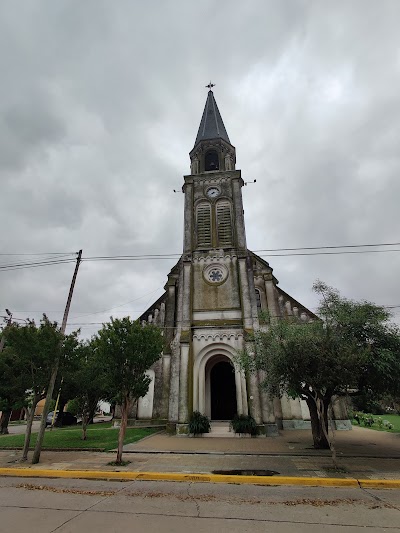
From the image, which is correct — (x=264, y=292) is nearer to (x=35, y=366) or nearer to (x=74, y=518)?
(x=35, y=366)

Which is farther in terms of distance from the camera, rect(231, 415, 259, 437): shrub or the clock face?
the clock face

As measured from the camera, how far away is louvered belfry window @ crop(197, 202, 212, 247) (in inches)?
1007

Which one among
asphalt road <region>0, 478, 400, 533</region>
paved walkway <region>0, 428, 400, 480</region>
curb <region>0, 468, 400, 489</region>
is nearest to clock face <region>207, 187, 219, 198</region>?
paved walkway <region>0, 428, 400, 480</region>

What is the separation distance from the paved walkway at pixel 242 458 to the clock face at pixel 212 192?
63.4 feet

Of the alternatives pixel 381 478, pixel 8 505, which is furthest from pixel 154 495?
pixel 381 478

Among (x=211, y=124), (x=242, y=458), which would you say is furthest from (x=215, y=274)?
(x=211, y=124)

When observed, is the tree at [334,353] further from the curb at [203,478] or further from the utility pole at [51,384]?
the utility pole at [51,384]

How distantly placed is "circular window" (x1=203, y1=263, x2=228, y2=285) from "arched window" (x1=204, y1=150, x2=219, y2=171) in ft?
37.9

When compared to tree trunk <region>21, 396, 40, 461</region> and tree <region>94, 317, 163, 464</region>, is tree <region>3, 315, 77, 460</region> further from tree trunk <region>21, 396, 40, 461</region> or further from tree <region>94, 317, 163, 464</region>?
tree <region>94, 317, 163, 464</region>

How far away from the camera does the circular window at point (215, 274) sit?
23.6 metres

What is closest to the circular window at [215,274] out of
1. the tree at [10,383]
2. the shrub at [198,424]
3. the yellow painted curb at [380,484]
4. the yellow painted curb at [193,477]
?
the shrub at [198,424]

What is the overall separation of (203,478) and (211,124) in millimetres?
32603

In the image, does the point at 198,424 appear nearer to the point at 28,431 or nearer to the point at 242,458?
the point at 242,458

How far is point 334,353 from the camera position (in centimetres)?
1073
